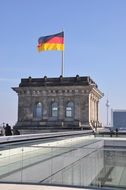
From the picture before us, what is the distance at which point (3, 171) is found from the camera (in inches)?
484


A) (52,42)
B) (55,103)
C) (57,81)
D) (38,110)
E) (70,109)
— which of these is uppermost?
(52,42)

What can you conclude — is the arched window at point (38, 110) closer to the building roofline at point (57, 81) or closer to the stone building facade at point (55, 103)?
the stone building facade at point (55, 103)

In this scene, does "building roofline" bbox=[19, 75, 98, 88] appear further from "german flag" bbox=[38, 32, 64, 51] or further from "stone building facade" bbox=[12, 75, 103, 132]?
"german flag" bbox=[38, 32, 64, 51]

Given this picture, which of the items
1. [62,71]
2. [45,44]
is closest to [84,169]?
[45,44]

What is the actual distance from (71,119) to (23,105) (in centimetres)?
920

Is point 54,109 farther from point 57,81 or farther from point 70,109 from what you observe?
point 57,81

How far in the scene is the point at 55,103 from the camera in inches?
2771

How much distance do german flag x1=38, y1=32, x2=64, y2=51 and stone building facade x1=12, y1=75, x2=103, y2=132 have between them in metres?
6.81

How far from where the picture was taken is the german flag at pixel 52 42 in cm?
6483

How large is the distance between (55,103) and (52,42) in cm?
1068

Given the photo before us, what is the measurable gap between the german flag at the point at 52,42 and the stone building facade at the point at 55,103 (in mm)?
6814

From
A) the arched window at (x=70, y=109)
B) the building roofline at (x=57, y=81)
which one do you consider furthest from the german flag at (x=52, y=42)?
the arched window at (x=70, y=109)

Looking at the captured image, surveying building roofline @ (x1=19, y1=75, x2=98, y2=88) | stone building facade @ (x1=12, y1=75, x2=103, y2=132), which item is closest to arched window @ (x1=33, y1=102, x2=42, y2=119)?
stone building facade @ (x1=12, y1=75, x2=103, y2=132)

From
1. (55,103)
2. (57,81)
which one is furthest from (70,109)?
(57,81)
